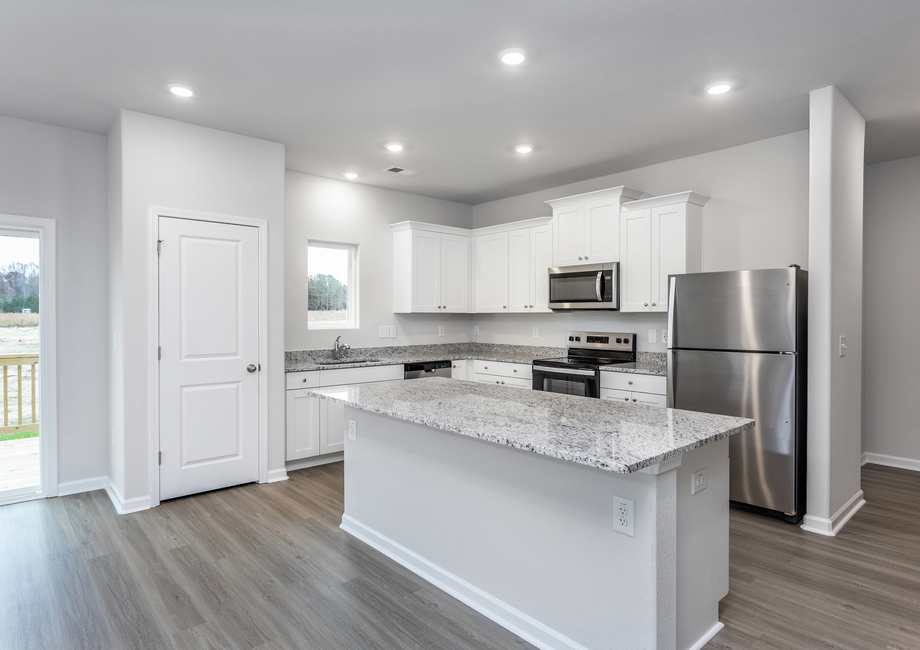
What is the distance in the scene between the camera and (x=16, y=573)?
2643 millimetres

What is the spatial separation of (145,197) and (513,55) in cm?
254

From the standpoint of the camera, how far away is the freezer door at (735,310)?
319cm

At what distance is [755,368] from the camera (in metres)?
3.33

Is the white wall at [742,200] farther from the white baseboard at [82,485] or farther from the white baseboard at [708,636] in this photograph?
the white baseboard at [82,485]

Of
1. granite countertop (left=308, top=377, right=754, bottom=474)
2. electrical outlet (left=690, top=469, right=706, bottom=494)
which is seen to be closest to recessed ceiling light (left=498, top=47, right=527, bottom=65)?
granite countertop (left=308, top=377, right=754, bottom=474)

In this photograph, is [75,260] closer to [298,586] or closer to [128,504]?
[128,504]

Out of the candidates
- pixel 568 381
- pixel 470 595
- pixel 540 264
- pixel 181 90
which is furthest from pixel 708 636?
pixel 181 90

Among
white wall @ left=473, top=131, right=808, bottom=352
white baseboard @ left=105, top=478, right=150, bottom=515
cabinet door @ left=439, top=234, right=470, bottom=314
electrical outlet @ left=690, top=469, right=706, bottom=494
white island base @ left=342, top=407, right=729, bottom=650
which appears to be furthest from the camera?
cabinet door @ left=439, top=234, right=470, bottom=314

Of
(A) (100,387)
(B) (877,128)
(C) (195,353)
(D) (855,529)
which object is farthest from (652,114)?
(A) (100,387)

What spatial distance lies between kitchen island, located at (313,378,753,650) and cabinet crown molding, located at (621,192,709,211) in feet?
7.41

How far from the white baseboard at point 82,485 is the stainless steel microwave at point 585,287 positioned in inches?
154

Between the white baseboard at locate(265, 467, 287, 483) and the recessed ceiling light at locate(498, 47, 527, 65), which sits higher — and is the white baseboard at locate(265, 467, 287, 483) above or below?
below

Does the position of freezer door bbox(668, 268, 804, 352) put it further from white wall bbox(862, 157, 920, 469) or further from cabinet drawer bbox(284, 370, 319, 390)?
cabinet drawer bbox(284, 370, 319, 390)

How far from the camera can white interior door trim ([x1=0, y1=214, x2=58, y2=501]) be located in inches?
145
